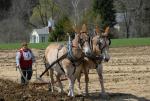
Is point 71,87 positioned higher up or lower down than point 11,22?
lower down

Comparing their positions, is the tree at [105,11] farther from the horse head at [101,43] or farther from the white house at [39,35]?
the horse head at [101,43]

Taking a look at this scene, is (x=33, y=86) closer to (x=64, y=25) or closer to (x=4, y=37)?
(x=64, y=25)

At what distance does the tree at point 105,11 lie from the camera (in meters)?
78.8

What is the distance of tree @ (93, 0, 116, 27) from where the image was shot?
78.8m

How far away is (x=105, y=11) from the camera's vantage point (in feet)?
260

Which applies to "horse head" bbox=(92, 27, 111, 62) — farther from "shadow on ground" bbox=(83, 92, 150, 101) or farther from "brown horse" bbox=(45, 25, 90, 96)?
"shadow on ground" bbox=(83, 92, 150, 101)

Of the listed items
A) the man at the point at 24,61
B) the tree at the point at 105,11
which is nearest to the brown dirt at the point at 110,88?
the man at the point at 24,61

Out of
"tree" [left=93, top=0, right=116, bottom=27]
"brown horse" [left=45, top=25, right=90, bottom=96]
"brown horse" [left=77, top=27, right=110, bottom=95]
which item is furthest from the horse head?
"tree" [left=93, top=0, right=116, bottom=27]

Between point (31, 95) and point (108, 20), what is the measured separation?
66.2 meters

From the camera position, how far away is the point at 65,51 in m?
14.4

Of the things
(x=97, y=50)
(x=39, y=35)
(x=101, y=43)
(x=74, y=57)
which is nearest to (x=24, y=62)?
(x=74, y=57)

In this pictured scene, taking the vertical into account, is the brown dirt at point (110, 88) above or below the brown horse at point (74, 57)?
below

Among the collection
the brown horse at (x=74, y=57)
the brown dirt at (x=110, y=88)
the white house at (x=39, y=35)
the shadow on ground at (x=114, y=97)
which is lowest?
the shadow on ground at (x=114, y=97)

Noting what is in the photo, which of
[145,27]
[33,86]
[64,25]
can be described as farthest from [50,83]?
[145,27]
